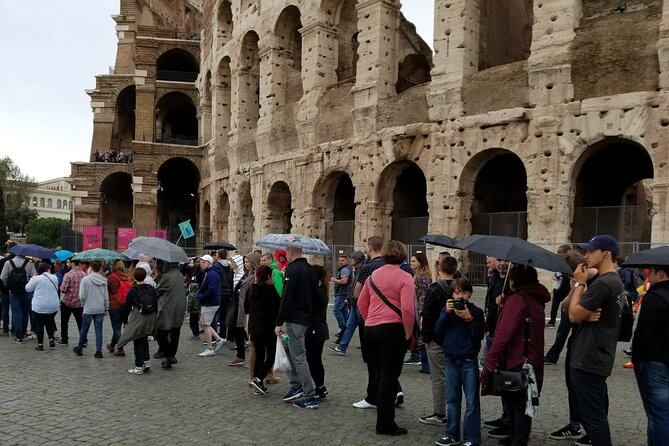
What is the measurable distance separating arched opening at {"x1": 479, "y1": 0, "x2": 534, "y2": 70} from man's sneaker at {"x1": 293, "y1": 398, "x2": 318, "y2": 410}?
13.5 meters

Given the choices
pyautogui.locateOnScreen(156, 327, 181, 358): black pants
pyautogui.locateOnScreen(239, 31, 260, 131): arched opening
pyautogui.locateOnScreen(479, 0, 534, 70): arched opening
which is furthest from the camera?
pyautogui.locateOnScreen(239, 31, 260, 131): arched opening

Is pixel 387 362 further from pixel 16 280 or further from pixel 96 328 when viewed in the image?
pixel 16 280

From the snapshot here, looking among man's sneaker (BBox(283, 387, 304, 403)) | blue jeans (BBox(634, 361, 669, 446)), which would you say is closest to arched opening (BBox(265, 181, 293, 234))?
man's sneaker (BBox(283, 387, 304, 403))

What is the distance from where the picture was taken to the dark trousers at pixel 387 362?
503 cm

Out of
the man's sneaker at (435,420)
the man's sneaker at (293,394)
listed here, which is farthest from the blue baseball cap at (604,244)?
the man's sneaker at (293,394)

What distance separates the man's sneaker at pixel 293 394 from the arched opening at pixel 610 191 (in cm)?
1004

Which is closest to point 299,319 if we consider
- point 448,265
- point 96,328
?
point 448,265

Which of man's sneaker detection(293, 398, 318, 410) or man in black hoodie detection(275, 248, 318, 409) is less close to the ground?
man in black hoodie detection(275, 248, 318, 409)

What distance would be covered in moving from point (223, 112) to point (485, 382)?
24.3m

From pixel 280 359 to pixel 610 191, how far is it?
1374cm

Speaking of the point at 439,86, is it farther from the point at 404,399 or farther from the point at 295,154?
the point at 404,399

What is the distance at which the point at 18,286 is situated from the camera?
382 inches

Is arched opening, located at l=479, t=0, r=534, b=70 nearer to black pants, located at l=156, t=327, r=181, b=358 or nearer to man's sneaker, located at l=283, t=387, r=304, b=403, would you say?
black pants, located at l=156, t=327, r=181, b=358

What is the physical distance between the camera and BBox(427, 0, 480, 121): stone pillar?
50.4 ft
